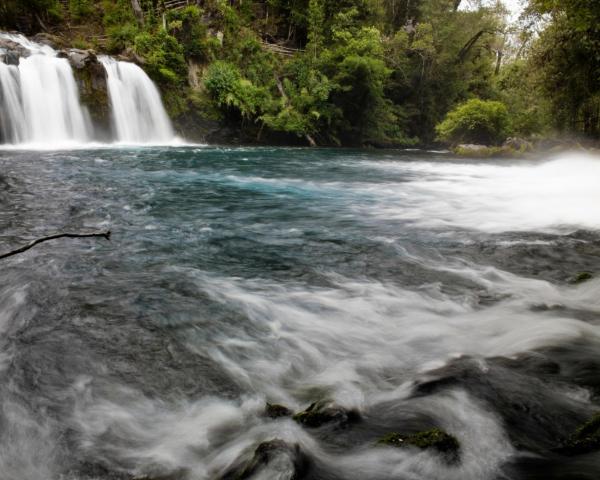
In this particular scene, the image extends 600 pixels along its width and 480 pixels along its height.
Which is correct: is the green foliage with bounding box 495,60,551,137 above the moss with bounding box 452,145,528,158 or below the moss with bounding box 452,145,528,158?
above

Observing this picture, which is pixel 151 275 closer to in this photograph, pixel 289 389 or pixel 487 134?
pixel 289 389

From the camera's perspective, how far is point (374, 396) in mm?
2514

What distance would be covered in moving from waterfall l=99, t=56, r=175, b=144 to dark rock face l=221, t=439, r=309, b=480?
68.5 feet

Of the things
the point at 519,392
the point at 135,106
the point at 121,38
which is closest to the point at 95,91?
the point at 135,106

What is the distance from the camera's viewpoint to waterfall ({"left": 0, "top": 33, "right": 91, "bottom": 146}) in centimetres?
1681

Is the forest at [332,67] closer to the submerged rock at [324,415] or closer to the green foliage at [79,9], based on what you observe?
the green foliage at [79,9]

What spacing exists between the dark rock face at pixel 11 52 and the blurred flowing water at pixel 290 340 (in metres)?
13.9

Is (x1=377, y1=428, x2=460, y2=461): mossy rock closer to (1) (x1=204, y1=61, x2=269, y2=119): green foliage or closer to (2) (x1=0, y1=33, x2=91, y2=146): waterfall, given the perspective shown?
(2) (x1=0, y1=33, x2=91, y2=146): waterfall

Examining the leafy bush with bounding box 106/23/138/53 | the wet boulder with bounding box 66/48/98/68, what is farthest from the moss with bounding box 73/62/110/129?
the leafy bush with bounding box 106/23/138/53

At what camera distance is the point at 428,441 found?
2.03 m

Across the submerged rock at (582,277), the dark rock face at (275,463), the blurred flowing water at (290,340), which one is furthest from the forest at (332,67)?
the dark rock face at (275,463)

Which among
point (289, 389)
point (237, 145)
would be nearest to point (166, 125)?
point (237, 145)

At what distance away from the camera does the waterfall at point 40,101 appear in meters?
16.8

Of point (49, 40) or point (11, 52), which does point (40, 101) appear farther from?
point (49, 40)
